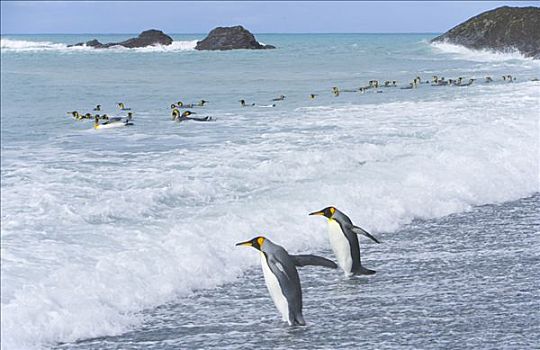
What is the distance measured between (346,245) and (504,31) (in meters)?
57.5

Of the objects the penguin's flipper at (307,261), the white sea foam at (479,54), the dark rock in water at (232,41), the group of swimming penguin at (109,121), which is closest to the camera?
the penguin's flipper at (307,261)

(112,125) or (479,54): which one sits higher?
(479,54)

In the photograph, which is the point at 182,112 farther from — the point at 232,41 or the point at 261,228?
the point at 232,41

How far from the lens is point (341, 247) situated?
648 centimetres

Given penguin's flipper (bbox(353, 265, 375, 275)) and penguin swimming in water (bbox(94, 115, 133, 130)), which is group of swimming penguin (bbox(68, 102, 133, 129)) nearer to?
penguin swimming in water (bbox(94, 115, 133, 130))

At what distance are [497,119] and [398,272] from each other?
29.3 ft

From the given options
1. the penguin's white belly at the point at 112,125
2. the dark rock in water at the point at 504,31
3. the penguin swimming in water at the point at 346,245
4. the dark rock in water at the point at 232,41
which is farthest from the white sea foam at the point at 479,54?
the penguin swimming in water at the point at 346,245

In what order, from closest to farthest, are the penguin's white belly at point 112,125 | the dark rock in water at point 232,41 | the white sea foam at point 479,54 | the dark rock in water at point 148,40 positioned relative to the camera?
the penguin's white belly at point 112,125 → the white sea foam at point 479,54 → the dark rock in water at point 232,41 → the dark rock in water at point 148,40

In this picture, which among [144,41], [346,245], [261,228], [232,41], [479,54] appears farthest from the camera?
[144,41]

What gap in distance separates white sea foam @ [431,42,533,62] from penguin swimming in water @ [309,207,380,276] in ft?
144

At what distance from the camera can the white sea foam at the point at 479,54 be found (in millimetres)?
50684

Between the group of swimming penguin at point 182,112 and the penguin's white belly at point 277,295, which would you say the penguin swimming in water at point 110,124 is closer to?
the group of swimming penguin at point 182,112

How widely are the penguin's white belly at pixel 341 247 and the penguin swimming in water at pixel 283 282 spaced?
0.98 m

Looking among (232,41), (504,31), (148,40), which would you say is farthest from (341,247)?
(148,40)
